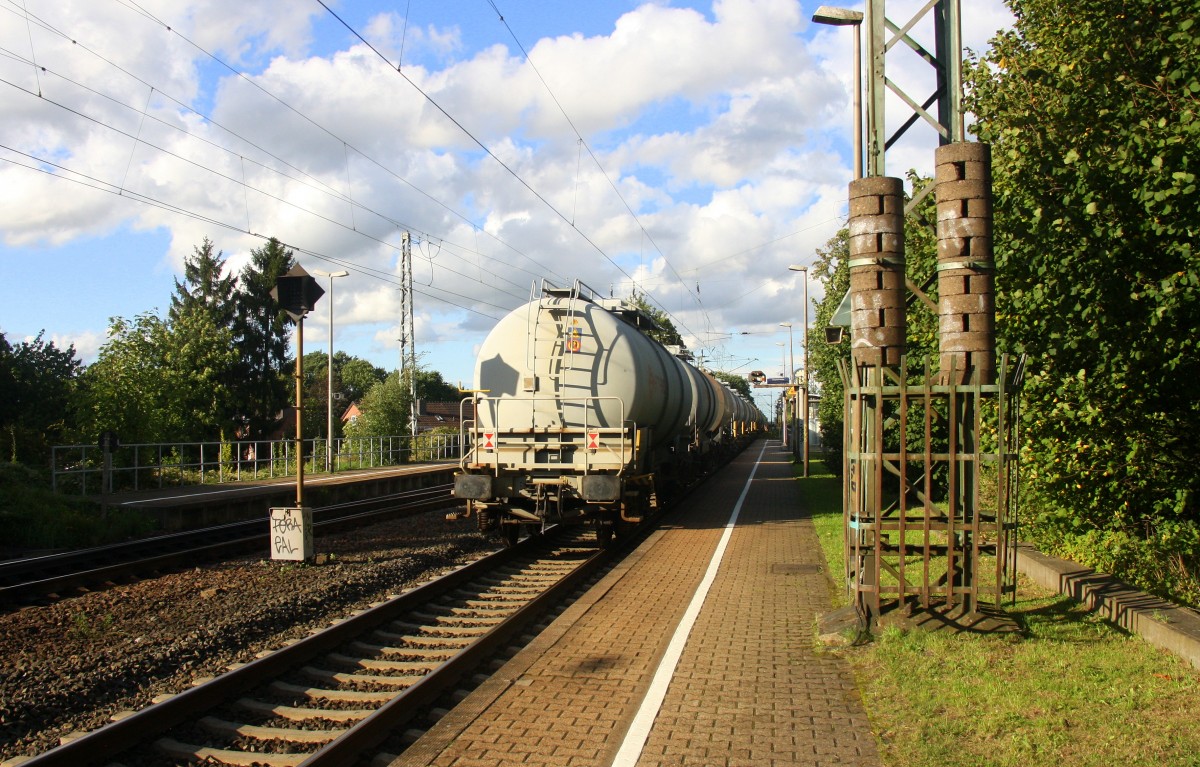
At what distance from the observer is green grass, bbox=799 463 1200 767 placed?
14.9 feet

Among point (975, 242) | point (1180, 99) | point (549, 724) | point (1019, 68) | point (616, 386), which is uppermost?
point (1019, 68)

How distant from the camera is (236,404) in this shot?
2147 inches

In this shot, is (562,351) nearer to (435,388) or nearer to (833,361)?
(833,361)

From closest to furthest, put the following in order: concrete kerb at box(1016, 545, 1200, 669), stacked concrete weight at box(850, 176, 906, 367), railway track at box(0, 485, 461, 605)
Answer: concrete kerb at box(1016, 545, 1200, 669)
stacked concrete weight at box(850, 176, 906, 367)
railway track at box(0, 485, 461, 605)

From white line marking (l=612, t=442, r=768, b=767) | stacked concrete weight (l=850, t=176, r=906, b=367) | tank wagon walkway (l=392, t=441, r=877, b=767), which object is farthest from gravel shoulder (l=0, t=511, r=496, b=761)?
stacked concrete weight (l=850, t=176, r=906, b=367)

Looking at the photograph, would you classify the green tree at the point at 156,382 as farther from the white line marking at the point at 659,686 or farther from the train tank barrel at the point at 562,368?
the white line marking at the point at 659,686

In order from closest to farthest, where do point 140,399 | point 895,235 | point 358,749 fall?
point 358,749, point 895,235, point 140,399

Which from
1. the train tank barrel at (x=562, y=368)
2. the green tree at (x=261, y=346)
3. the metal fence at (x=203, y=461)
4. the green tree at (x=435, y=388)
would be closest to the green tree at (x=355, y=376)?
the green tree at (x=435, y=388)

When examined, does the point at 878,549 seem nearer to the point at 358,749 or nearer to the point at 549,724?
the point at 549,724

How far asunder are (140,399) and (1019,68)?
25048 mm

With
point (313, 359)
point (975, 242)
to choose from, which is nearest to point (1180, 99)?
point (975, 242)

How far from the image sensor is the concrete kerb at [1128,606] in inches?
235

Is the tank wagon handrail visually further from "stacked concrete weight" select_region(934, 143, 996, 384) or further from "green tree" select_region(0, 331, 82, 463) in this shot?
"green tree" select_region(0, 331, 82, 463)

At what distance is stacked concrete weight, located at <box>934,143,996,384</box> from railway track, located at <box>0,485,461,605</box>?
372 inches
